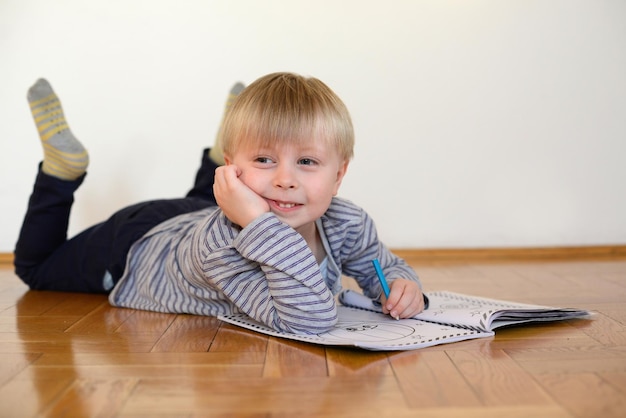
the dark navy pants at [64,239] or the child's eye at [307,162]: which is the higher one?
the child's eye at [307,162]

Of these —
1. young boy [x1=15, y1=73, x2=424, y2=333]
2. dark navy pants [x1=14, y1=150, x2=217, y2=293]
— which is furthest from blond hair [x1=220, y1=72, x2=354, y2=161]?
dark navy pants [x1=14, y1=150, x2=217, y2=293]

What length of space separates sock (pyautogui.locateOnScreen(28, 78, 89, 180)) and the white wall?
0.52 m

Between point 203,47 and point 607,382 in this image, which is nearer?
point 607,382

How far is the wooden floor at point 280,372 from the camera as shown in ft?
2.32

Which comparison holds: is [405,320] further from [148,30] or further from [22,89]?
[22,89]

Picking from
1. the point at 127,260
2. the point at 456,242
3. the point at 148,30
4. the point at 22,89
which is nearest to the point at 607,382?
the point at 127,260

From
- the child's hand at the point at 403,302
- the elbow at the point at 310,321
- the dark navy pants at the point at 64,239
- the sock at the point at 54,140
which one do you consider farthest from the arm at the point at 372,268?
the sock at the point at 54,140

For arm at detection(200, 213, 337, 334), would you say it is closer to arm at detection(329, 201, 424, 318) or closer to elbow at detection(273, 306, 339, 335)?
elbow at detection(273, 306, 339, 335)

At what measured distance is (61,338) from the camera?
1.04m

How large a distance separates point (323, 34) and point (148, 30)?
1.72ft

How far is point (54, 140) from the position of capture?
145cm

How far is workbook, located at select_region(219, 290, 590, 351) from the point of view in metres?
0.95

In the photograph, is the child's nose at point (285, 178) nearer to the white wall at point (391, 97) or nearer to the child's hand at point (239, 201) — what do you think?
the child's hand at point (239, 201)

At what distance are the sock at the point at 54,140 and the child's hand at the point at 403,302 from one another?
76 centimetres
